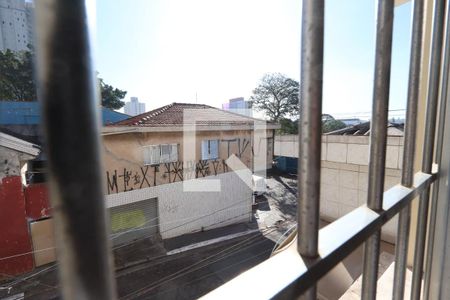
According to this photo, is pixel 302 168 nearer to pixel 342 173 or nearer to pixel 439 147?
pixel 439 147

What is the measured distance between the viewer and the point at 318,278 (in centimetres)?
26

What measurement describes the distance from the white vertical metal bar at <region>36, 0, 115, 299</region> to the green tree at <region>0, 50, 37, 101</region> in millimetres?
144

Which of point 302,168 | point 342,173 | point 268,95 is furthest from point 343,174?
point 302,168

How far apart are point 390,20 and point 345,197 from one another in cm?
268

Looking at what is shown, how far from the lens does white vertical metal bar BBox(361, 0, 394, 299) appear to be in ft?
1.11

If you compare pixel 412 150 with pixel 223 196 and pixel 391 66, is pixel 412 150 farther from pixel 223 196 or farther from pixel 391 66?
pixel 223 196

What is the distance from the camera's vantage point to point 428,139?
0.57 metres

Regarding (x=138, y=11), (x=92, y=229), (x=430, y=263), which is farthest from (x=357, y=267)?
(x=92, y=229)

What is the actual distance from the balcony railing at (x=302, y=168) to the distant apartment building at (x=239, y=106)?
4007 mm

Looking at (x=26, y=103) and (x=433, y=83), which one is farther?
(x=433, y=83)

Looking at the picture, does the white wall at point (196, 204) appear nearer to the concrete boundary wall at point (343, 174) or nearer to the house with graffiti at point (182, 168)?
Result: the house with graffiti at point (182, 168)

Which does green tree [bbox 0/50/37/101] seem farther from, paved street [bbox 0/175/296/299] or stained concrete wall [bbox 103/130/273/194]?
stained concrete wall [bbox 103/130/273/194]

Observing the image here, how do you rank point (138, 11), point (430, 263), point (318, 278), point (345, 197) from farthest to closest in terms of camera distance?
1. point (345, 197)
2. point (138, 11)
3. point (430, 263)
4. point (318, 278)

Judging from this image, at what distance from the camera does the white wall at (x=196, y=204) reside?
13.0 feet
